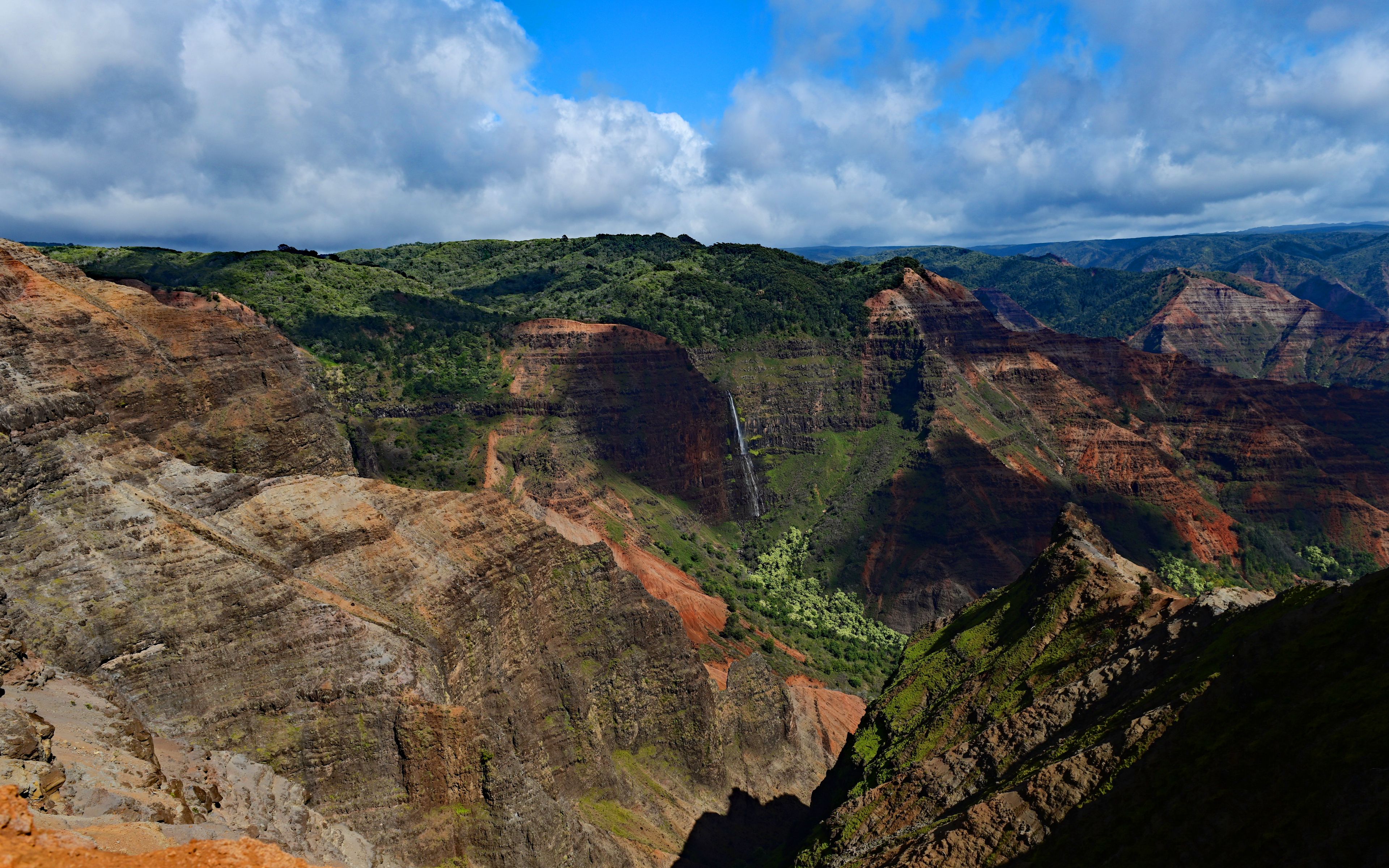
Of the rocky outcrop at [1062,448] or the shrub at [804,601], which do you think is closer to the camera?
the shrub at [804,601]

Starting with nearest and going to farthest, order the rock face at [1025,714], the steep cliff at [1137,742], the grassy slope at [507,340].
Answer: the steep cliff at [1137,742]
the rock face at [1025,714]
the grassy slope at [507,340]

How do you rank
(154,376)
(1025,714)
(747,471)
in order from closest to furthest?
1. (1025,714)
2. (154,376)
3. (747,471)

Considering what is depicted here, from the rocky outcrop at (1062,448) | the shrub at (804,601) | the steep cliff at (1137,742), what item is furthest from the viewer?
the rocky outcrop at (1062,448)

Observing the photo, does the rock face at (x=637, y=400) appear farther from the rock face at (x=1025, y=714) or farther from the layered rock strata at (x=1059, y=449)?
the rock face at (x=1025, y=714)

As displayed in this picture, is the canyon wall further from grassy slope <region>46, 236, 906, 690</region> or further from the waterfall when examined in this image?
grassy slope <region>46, 236, 906, 690</region>

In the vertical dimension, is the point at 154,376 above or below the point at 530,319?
above

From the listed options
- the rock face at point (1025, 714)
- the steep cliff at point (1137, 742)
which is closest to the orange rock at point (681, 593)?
the rock face at point (1025, 714)

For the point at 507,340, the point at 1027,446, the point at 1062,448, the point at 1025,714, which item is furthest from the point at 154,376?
the point at 1062,448

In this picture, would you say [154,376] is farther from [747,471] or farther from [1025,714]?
[747,471]
